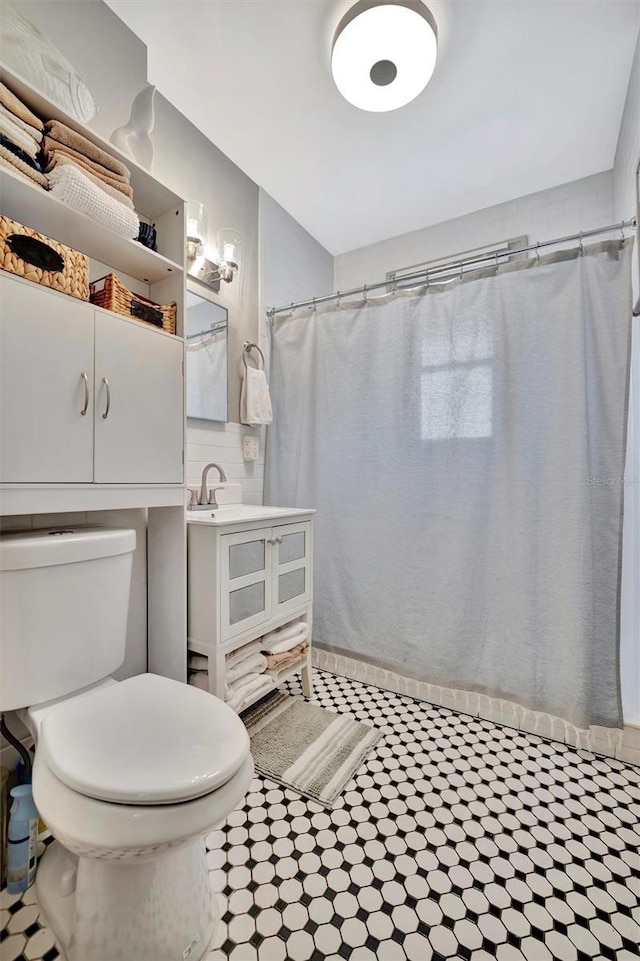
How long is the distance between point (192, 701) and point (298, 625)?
83cm

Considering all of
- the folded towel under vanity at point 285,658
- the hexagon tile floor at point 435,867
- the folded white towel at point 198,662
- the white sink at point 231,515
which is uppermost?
the white sink at point 231,515

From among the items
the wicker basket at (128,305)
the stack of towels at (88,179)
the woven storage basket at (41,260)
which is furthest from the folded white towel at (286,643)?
the stack of towels at (88,179)

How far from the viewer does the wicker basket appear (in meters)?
1.20

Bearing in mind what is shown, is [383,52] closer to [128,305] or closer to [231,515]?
[128,305]

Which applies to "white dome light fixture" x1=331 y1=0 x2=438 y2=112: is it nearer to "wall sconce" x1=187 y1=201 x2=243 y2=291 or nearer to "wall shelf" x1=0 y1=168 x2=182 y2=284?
"wall sconce" x1=187 y1=201 x2=243 y2=291

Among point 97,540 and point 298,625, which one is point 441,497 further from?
point 97,540

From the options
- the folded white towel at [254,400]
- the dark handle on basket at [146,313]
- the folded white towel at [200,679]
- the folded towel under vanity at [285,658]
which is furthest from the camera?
the folded white towel at [254,400]

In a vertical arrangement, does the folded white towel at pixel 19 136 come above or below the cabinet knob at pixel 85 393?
above

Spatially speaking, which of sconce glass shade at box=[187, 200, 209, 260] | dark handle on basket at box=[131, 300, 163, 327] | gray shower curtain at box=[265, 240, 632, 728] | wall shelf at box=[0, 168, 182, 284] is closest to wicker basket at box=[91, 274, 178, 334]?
dark handle on basket at box=[131, 300, 163, 327]

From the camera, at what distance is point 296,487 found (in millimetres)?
2258

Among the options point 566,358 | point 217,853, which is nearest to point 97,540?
point 217,853

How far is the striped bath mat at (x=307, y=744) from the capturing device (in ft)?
4.47

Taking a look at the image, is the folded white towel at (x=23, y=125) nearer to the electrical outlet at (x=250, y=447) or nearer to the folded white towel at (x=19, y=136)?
the folded white towel at (x=19, y=136)

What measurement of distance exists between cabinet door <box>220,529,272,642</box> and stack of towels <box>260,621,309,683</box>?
13 centimetres
